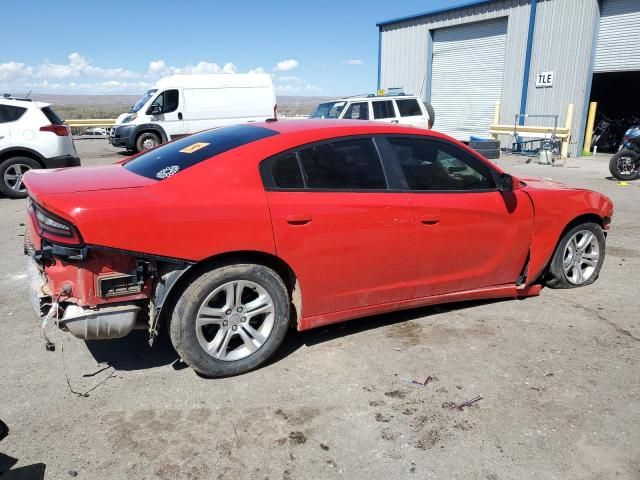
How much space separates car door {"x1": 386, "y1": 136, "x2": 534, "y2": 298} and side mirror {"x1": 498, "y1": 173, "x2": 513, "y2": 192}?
0.05m

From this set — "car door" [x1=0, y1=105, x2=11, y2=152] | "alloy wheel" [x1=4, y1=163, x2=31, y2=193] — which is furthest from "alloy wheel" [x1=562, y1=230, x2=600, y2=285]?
"car door" [x1=0, y1=105, x2=11, y2=152]

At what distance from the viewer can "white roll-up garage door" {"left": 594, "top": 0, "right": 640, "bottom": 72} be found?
50.8 feet

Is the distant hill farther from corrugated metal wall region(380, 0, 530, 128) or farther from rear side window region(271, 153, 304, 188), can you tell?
rear side window region(271, 153, 304, 188)

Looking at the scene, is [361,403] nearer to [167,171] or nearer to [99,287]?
[99,287]

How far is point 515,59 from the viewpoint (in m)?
18.6

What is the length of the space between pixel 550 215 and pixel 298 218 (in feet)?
7.52

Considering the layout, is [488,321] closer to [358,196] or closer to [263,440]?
[358,196]

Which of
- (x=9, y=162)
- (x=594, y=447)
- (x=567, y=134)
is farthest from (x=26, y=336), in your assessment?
(x=567, y=134)

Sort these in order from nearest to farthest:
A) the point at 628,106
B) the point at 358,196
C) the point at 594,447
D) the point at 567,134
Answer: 1. the point at 594,447
2. the point at 358,196
3. the point at 567,134
4. the point at 628,106

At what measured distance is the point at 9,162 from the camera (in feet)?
30.1

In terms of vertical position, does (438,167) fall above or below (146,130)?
above

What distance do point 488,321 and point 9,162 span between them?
875 centimetres

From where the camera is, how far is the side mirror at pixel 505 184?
13.0ft

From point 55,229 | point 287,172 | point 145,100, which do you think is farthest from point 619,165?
point 145,100
